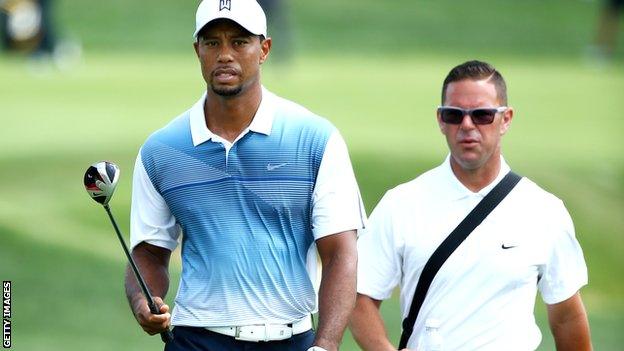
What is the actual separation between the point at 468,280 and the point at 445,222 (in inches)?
11.1

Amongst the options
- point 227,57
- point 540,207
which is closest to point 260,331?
point 227,57

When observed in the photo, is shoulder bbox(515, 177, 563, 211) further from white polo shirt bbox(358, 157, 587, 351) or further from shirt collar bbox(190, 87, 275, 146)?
shirt collar bbox(190, 87, 275, 146)

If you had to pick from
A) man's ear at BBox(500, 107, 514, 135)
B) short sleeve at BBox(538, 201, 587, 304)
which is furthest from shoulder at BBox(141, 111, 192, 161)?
short sleeve at BBox(538, 201, 587, 304)

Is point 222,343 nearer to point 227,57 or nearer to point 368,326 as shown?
point 368,326

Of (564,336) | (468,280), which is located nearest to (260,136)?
(468,280)

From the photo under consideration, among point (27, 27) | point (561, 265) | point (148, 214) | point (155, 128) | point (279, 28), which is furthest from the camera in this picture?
point (279, 28)

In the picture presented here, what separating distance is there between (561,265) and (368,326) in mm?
876

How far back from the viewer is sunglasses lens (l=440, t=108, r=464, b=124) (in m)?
7.19

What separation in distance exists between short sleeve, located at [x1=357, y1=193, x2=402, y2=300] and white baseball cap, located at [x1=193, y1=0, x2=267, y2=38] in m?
1.03

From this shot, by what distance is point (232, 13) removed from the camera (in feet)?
21.6

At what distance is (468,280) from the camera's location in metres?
6.92

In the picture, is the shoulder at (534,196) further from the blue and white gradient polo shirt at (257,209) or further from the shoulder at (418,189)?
the blue and white gradient polo shirt at (257,209)

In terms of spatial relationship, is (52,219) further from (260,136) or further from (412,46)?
(412,46)

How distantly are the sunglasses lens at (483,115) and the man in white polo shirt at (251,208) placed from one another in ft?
2.56
